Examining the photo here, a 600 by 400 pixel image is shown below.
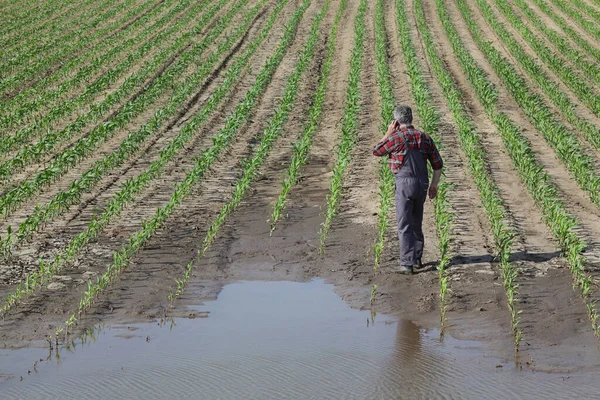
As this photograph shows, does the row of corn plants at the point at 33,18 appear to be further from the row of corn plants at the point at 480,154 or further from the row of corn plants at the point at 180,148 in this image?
the row of corn plants at the point at 480,154

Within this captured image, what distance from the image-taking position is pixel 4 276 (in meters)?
9.00

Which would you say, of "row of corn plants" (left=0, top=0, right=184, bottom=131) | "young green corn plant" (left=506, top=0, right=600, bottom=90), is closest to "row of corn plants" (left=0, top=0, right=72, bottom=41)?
"row of corn plants" (left=0, top=0, right=184, bottom=131)

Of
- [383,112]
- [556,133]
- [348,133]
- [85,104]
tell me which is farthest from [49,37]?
[556,133]

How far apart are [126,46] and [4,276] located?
19832mm

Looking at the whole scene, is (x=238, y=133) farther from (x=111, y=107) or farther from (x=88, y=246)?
(x=88, y=246)

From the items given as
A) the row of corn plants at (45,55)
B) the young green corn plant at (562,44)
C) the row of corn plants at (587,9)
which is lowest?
the row of corn plants at (587,9)

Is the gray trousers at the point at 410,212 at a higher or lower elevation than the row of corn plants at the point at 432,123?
higher

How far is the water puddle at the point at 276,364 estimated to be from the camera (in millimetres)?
6070

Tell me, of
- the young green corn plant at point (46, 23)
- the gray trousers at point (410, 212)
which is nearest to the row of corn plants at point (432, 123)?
the gray trousers at point (410, 212)

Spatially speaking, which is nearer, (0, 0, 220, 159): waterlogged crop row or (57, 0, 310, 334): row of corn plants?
(57, 0, 310, 334): row of corn plants

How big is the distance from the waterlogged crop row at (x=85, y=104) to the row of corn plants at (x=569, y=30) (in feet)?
36.8

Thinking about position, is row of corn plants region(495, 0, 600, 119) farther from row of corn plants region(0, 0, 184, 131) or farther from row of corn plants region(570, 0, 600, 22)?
row of corn plants region(0, 0, 184, 131)

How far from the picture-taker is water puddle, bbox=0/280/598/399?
6.07 m

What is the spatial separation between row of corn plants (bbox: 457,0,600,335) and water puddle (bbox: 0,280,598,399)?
4.31 feet
